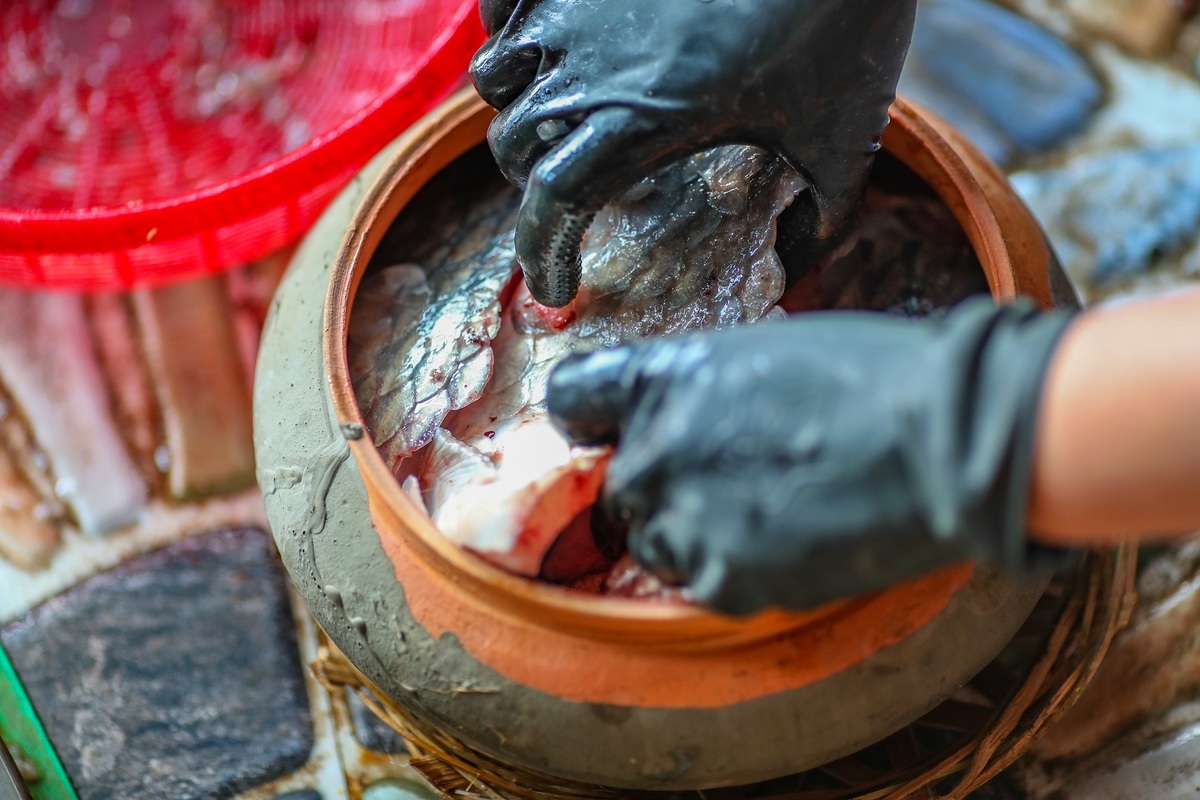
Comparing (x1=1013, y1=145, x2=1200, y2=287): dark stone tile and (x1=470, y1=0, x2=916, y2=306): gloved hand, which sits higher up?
(x1=470, y1=0, x2=916, y2=306): gloved hand

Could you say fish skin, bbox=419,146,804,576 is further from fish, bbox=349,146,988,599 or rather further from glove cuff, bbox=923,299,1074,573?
glove cuff, bbox=923,299,1074,573

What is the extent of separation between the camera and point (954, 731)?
1127 mm

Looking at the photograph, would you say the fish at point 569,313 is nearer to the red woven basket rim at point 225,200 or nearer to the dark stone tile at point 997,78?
the red woven basket rim at point 225,200

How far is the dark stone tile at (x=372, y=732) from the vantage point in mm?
1237

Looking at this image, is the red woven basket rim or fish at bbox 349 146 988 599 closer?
fish at bbox 349 146 988 599

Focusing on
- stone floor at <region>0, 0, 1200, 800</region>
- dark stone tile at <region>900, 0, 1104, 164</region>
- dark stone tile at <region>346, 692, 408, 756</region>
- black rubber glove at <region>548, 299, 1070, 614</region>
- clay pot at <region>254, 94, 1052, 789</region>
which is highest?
black rubber glove at <region>548, 299, 1070, 614</region>

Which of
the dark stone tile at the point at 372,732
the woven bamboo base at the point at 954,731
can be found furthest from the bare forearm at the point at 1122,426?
the dark stone tile at the point at 372,732

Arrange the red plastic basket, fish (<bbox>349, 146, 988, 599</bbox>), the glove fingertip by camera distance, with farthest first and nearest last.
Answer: the red plastic basket
fish (<bbox>349, 146, 988, 599</bbox>)
the glove fingertip

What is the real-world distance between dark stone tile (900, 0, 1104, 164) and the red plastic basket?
71 centimetres

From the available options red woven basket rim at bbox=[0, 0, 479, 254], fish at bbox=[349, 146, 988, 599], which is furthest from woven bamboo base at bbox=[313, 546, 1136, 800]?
red woven basket rim at bbox=[0, 0, 479, 254]

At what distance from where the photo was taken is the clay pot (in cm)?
81

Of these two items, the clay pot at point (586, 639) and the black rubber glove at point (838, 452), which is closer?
the black rubber glove at point (838, 452)

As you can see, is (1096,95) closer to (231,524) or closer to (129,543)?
(231,524)

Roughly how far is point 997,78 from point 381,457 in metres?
1.21
